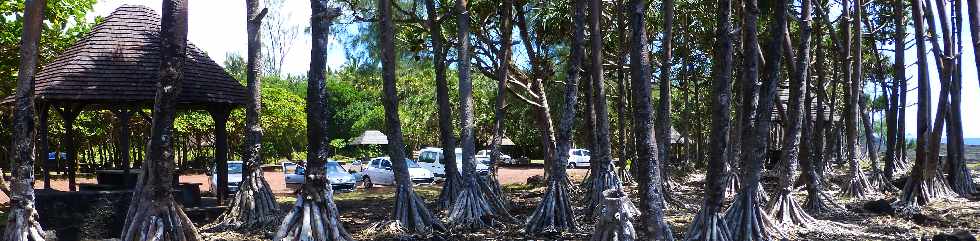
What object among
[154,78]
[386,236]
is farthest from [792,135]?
[154,78]

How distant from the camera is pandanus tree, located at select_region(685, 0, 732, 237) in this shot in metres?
8.54

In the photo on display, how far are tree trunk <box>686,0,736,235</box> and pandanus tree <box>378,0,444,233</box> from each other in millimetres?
3962

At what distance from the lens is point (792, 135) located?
11.9m

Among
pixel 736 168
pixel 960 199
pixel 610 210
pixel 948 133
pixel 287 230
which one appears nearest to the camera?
pixel 610 210

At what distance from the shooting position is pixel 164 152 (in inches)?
341

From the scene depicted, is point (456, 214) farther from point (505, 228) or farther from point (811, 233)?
point (811, 233)

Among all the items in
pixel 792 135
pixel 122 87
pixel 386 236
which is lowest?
pixel 386 236

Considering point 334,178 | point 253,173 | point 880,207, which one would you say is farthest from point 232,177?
point 880,207

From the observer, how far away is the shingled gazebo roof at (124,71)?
13.3 meters

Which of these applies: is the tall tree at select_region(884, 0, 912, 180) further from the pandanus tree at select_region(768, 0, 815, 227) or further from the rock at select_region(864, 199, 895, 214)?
the pandanus tree at select_region(768, 0, 815, 227)

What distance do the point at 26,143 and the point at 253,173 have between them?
13.3 ft

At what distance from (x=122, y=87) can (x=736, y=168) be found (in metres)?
13.0

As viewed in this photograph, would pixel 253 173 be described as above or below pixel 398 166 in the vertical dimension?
below

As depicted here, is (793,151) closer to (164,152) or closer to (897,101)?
(164,152)
